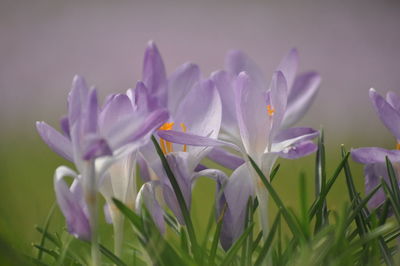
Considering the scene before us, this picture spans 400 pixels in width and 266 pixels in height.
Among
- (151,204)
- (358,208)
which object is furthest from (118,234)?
(358,208)

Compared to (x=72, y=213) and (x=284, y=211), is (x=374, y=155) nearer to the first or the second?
(x=284, y=211)

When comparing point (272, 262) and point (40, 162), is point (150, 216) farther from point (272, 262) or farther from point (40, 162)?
point (40, 162)

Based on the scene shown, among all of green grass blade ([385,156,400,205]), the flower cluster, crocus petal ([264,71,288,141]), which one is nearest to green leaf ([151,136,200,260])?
the flower cluster

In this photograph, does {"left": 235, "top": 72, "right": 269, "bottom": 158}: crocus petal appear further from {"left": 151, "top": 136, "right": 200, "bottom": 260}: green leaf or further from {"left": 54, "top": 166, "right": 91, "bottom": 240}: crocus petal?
{"left": 54, "top": 166, "right": 91, "bottom": 240}: crocus petal

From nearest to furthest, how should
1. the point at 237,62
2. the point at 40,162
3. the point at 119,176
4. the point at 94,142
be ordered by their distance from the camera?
1. the point at 94,142
2. the point at 119,176
3. the point at 237,62
4. the point at 40,162

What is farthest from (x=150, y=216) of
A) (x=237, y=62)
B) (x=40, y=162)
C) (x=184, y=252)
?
(x=40, y=162)

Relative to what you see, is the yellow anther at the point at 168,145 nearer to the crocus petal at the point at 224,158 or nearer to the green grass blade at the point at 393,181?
the crocus petal at the point at 224,158
